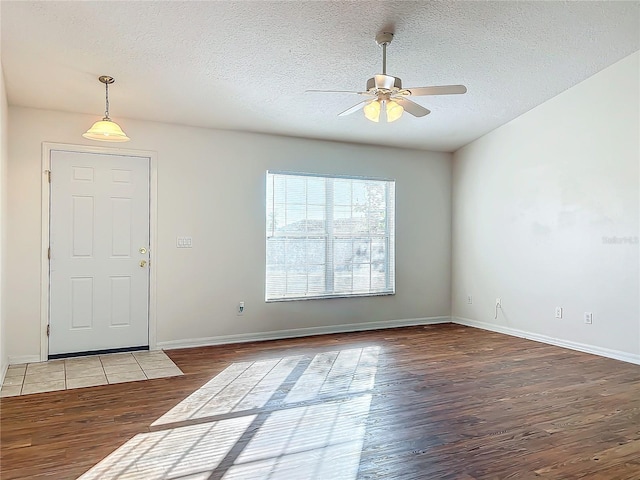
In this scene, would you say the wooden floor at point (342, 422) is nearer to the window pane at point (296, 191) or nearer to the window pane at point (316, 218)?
the window pane at point (316, 218)

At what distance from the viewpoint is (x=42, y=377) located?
4.03 m

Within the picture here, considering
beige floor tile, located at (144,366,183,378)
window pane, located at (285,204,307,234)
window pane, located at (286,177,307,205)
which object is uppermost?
window pane, located at (286,177,307,205)

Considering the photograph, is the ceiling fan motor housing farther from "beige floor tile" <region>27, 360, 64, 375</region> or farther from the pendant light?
"beige floor tile" <region>27, 360, 64, 375</region>

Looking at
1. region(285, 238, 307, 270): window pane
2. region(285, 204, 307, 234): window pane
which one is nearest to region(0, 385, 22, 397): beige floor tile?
region(285, 238, 307, 270): window pane

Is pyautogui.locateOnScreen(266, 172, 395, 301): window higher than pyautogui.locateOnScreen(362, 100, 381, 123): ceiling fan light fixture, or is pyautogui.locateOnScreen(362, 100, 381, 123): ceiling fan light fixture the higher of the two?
pyautogui.locateOnScreen(362, 100, 381, 123): ceiling fan light fixture

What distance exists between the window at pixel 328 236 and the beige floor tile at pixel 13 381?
2.58 metres

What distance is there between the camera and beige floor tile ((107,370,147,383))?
156 inches

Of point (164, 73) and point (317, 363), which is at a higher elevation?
point (164, 73)

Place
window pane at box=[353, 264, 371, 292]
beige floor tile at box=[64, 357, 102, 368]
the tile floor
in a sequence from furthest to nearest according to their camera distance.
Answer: window pane at box=[353, 264, 371, 292] < beige floor tile at box=[64, 357, 102, 368] < the tile floor

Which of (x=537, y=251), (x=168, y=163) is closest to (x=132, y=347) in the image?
(x=168, y=163)

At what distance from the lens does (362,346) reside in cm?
524

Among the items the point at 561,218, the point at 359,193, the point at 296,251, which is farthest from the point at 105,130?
the point at 561,218

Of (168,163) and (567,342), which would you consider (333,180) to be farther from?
(567,342)

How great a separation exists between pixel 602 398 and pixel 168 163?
15.0ft
